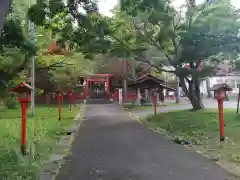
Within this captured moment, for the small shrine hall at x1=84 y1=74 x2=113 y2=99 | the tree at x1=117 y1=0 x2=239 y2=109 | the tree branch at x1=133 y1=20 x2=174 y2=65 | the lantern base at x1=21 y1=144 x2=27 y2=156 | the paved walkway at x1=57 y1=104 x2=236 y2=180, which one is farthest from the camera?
the small shrine hall at x1=84 y1=74 x2=113 y2=99

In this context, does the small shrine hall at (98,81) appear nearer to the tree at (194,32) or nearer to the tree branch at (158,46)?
the tree branch at (158,46)

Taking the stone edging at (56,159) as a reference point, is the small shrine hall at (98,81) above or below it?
above

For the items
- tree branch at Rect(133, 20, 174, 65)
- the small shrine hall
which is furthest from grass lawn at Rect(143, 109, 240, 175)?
the small shrine hall

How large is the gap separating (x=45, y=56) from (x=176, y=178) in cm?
2702

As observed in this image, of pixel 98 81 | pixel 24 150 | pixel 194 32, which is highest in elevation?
pixel 194 32

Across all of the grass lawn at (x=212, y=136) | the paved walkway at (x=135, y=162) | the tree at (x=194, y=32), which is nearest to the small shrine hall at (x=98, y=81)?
the tree at (x=194, y=32)

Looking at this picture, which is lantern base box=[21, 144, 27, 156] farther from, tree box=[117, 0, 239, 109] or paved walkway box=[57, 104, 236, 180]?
tree box=[117, 0, 239, 109]

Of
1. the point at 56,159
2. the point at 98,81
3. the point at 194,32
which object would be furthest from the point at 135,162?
the point at 98,81

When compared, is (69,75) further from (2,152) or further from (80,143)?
(2,152)

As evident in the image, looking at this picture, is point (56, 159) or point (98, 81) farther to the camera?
point (98, 81)

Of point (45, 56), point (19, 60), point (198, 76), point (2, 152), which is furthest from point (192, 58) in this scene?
point (45, 56)

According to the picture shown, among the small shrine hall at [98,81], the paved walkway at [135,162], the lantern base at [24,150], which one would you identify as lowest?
the paved walkway at [135,162]

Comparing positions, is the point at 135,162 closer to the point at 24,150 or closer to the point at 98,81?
the point at 24,150

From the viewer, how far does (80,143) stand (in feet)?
33.9
